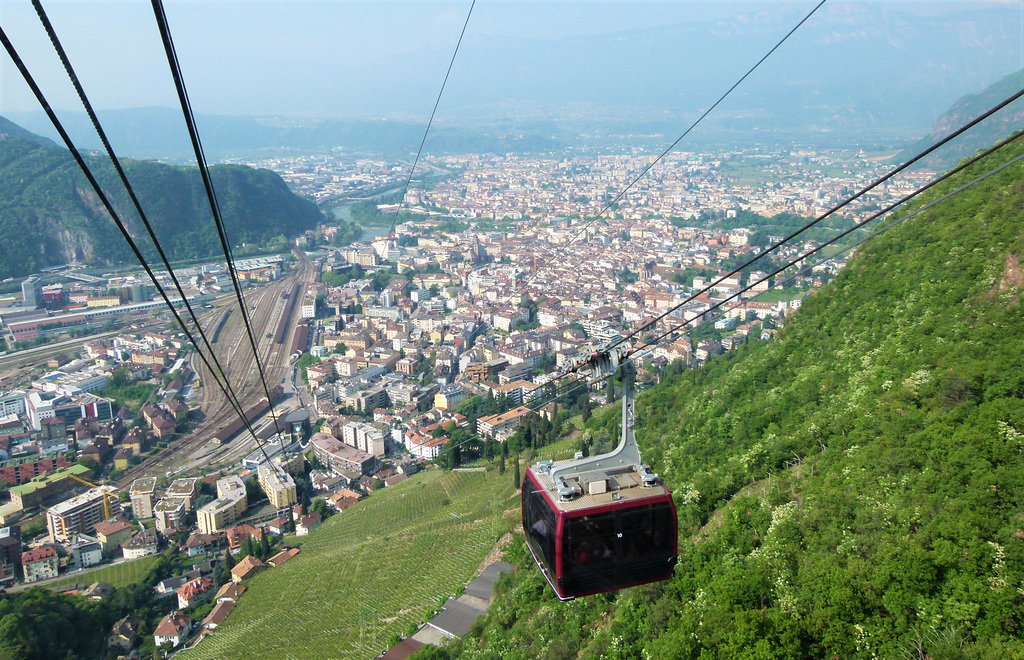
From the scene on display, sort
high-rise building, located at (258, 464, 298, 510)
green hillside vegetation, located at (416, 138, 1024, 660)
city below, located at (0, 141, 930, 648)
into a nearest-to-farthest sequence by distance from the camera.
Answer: green hillside vegetation, located at (416, 138, 1024, 660), city below, located at (0, 141, 930, 648), high-rise building, located at (258, 464, 298, 510)

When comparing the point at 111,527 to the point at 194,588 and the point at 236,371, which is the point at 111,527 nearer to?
the point at 194,588

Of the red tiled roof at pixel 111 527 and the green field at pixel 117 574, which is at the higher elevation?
the red tiled roof at pixel 111 527

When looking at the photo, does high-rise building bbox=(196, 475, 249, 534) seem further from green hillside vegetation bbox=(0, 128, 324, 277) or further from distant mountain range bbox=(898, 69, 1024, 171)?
distant mountain range bbox=(898, 69, 1024, 171)

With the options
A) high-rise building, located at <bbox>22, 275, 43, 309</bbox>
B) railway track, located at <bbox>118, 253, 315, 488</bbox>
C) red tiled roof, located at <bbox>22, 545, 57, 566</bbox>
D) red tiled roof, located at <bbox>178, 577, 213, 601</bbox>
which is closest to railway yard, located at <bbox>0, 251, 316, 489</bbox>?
railway track, located at <bbox>118, 253, 315, 488</bbox>

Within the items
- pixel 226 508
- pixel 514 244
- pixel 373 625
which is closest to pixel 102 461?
pixel 226 508

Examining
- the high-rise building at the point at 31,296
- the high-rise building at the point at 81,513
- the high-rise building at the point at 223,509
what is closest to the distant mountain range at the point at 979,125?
the high-rise building at the point at 223,509

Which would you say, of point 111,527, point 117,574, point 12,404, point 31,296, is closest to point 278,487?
point 111,527

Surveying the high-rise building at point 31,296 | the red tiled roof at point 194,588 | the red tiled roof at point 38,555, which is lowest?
the red tiled roof at point 194,588

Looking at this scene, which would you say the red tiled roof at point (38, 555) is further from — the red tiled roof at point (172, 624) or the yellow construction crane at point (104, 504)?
the red tiled roof at point (172, 624)
